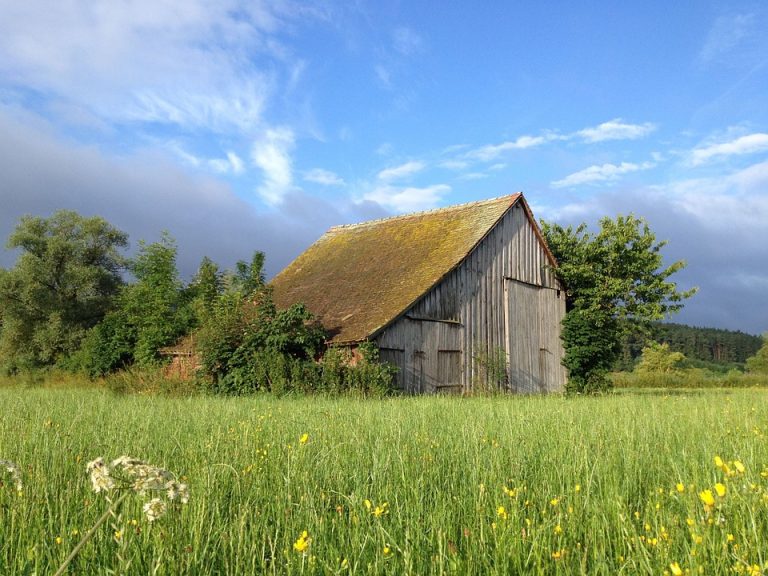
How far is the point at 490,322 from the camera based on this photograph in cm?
2423

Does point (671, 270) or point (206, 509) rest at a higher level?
point (671, 270)

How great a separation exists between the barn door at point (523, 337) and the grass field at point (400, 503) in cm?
1655

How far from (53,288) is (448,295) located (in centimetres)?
3094

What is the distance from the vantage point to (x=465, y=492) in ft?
14.5

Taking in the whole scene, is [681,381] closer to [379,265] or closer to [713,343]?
[379,265]

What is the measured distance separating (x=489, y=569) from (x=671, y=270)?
28.5 meters

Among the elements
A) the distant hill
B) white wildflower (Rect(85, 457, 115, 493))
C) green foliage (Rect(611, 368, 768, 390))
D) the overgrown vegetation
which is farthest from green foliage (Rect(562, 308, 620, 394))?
the distant hill

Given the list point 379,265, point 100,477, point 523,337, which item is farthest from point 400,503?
point 523,337

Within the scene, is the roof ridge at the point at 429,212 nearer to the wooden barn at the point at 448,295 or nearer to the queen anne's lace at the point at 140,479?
the wooden barn at the point at 448,295

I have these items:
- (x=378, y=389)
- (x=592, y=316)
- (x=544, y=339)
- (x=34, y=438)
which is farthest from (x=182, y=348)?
(x=34, y=438)

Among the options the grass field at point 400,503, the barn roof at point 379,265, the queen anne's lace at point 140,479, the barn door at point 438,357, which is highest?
the barn roof at point 379,265

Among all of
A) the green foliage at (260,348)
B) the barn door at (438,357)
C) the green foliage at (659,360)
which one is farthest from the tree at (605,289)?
the green foliage at (659,360)

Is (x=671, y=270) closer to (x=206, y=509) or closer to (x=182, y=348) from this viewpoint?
(x=182, y=348)

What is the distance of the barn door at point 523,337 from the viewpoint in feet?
82.1
